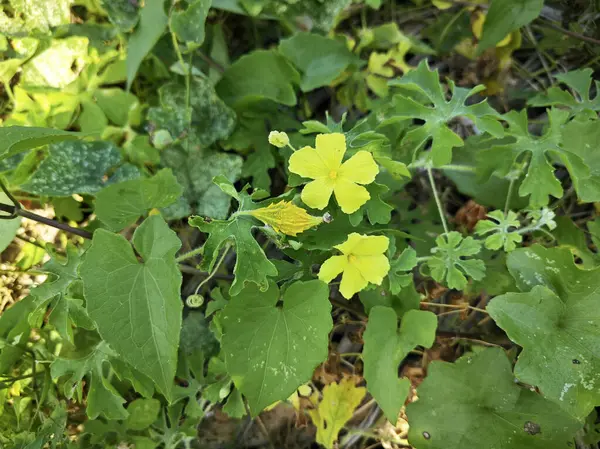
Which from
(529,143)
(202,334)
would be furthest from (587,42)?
(202,334)

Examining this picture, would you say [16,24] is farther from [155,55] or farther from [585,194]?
[585,194]

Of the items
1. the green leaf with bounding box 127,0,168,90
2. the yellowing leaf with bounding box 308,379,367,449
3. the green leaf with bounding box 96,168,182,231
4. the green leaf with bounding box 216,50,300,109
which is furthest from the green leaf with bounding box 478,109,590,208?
the green leaf with bounding box 127,0,168,90

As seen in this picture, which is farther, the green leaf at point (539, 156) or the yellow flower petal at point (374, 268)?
the green leaf at point (539, 156)

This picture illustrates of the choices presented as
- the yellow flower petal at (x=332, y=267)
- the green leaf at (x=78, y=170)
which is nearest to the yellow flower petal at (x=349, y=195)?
the yellow flower petal at (x=332, y=267)

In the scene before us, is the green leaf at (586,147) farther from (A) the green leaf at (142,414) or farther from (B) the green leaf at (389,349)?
(A) the green leaf at (142,414)

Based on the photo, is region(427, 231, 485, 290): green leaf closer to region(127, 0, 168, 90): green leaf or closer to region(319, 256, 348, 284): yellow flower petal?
region(319, 256, 348, 284): yellow flower petal

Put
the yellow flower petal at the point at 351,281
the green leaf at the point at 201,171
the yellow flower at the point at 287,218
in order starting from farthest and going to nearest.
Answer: the green leaf at the point at 201,171 → the yellow flower petal at the point at 351,281 → the yellow flower at the point at 287,218

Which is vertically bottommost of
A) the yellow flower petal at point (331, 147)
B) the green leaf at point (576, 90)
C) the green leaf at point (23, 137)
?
the green leaf at point (576, 90)
